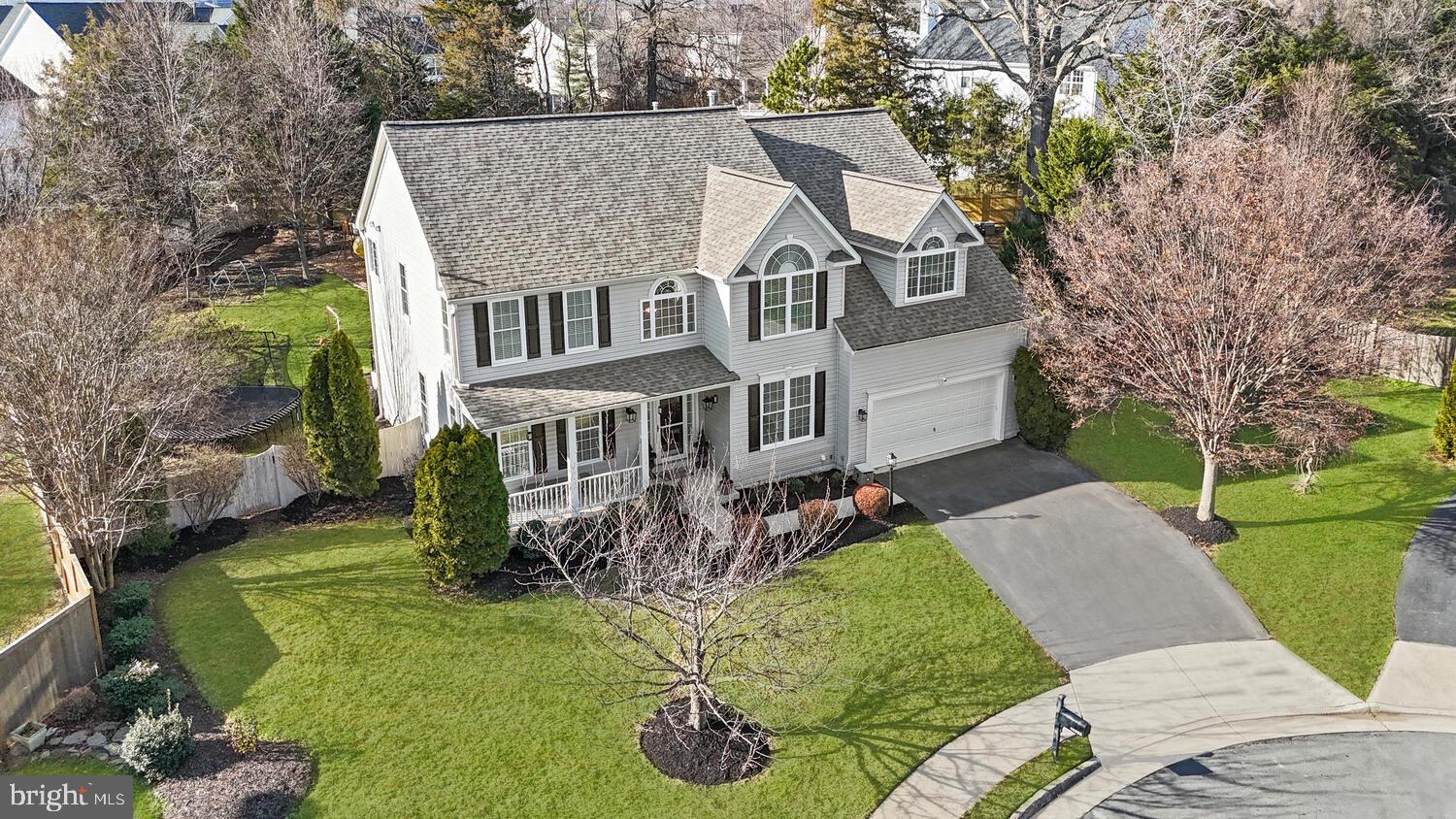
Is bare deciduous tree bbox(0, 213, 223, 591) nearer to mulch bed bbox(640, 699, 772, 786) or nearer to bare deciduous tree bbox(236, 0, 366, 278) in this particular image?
mulch bed bbox(640, 699, 772, 786)

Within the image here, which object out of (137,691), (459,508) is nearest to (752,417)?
(459,508)

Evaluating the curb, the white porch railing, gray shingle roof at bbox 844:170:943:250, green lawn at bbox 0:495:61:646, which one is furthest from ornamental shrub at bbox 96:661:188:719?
gray shingle roof at bbox 844:170:943:250

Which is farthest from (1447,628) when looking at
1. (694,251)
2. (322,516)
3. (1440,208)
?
(1440,208)

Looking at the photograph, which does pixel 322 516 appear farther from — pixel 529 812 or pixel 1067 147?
pixel 1067 147

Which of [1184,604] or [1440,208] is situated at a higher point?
[1440,208]

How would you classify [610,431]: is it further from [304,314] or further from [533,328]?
[304,314]

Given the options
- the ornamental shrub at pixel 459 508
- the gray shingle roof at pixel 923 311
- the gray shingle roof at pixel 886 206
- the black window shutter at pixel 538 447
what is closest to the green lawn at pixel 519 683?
the ornamental shrub at pixel 459 508
